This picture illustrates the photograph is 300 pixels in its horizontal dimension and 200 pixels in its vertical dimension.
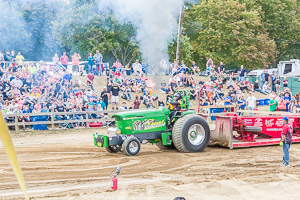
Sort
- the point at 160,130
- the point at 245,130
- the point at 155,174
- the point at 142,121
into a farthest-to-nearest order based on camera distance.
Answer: the point at 245,130 → the point at 160,130 → the point at 142,121 → the point at 155,174

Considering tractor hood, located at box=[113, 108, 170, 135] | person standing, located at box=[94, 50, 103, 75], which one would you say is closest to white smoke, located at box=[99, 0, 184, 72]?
person standing, located at box=[94, 50, 103, 75]

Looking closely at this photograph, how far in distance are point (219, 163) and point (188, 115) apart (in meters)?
1.90

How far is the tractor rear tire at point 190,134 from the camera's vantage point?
11.0 m

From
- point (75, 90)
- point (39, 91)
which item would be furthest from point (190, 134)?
point (75, 90)

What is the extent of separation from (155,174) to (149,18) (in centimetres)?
981

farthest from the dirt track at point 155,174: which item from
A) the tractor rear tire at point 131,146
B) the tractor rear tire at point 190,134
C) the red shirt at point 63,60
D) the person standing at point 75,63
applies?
Result: the person standing at point 75,63

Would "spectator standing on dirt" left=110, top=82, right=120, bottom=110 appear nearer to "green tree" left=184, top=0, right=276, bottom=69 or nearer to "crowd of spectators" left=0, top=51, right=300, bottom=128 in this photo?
"crowd of spectators" left=0, top=51, right=300, bottom=128

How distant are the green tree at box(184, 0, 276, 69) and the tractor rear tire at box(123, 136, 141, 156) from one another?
1203 inches

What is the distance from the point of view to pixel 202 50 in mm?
41344

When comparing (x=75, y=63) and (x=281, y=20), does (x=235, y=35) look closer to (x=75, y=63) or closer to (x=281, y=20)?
(x=281, y=20)

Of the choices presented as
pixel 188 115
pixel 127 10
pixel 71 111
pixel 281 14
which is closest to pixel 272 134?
pixel 188 115

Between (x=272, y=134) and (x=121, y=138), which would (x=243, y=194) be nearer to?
(x=121, y=138)

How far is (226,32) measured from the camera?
40.8 meters

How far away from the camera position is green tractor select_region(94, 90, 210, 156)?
10734mm
